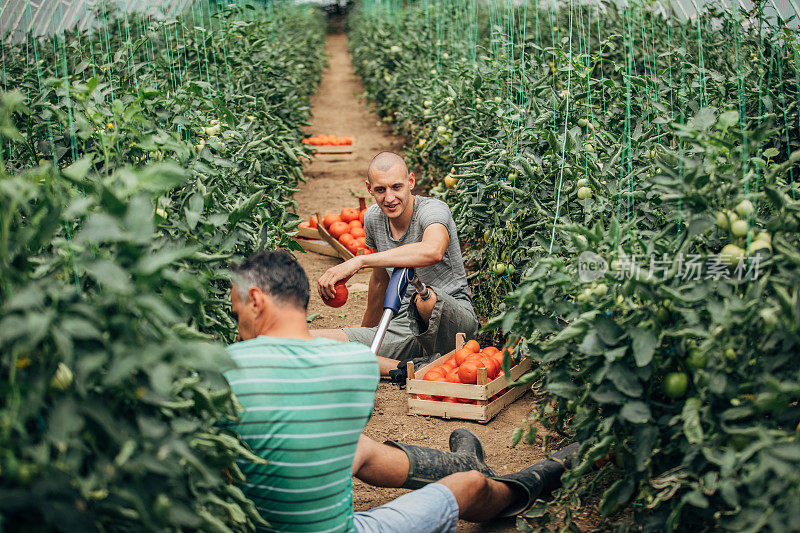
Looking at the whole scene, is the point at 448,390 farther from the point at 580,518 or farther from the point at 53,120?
the point at 53,120

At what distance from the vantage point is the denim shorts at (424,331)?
3.26 metres

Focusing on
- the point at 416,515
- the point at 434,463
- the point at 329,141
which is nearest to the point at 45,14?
the point at 329,141

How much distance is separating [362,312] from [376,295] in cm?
87

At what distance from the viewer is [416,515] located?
192cm

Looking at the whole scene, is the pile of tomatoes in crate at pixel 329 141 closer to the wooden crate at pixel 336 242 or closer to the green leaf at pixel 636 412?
the wooden crate at pixel 336 242

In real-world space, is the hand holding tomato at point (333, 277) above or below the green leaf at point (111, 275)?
below

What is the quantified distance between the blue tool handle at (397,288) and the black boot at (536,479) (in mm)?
795

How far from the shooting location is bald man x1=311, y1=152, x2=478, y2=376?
10.5 feet

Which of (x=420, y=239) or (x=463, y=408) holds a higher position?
(x=420, y=239)

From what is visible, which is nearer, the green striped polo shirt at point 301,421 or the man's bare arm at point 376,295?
the green striped polo shirt at point 301,421

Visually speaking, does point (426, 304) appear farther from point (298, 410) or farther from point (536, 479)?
point (298, 410)

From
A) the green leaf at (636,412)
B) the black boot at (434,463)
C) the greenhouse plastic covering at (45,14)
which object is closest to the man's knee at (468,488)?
the black boot at (434,463)

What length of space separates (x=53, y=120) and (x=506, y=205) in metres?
2.00

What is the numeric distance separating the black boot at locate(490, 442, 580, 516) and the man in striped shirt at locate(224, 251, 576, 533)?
0.38m
